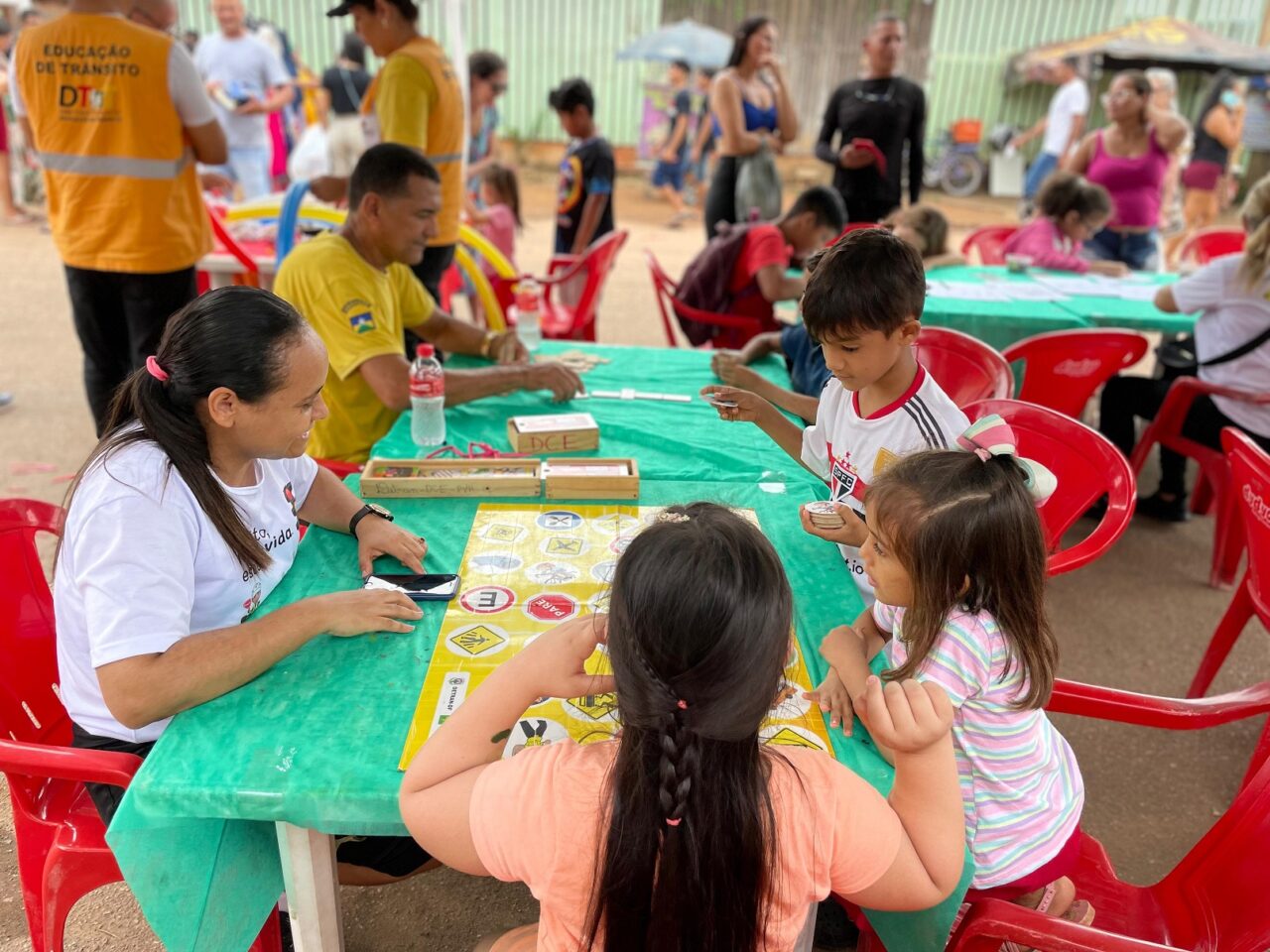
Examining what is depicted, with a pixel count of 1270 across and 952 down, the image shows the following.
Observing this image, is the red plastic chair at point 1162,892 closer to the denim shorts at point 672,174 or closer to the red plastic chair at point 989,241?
the red plastic chair at point 989,241

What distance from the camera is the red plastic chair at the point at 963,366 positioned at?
2627mm

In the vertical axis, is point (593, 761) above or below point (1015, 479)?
below

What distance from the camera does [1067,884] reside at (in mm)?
1404

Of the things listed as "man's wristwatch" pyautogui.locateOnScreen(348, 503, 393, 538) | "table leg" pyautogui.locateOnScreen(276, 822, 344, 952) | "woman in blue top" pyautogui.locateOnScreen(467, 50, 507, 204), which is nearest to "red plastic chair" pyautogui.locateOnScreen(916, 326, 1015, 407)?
"man's wristwatch" pyautogui.locateOnScreen(348, 503, 393, 538)

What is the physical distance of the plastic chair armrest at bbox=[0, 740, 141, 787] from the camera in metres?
1.24

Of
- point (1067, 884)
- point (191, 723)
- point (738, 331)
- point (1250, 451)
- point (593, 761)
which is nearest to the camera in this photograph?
point (593, 761)

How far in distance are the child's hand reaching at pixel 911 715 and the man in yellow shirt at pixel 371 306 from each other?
162 cm

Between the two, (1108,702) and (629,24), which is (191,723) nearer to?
(1108,702)

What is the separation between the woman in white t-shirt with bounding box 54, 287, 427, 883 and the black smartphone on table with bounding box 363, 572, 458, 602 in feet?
0.17

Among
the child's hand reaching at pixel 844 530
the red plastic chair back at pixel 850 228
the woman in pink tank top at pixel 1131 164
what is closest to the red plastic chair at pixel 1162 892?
the child's hand reaching at pixel 844 530

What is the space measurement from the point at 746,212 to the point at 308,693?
162 inches

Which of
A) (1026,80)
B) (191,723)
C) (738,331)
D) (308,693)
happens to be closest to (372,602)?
(308,693)

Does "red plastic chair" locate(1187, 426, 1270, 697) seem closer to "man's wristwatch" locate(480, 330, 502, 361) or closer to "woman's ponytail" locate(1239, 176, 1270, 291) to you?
"woman's ponytail" locate(1239, 176, 1270, 291)

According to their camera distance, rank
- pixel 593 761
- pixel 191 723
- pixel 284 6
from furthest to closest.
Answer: pixel 284 6 → pixel 191 723 → pixel 593 761
